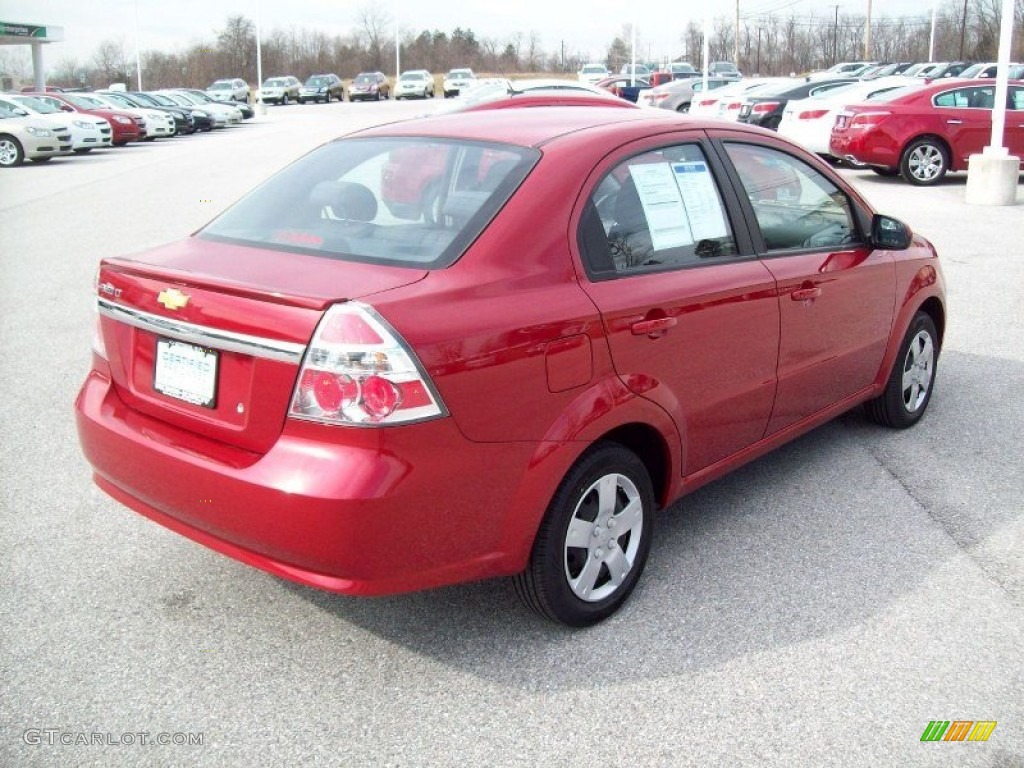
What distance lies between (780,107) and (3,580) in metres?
21.2

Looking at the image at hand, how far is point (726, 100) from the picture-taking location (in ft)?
79.6

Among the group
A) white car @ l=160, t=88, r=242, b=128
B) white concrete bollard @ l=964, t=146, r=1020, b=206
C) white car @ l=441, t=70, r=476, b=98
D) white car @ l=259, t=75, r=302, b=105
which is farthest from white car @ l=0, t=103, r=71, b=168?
white car @ l=259, t=75, r=302, b=105

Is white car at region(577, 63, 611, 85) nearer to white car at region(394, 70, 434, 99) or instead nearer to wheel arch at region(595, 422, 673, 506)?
white car at region(394, 70, 434, 99)

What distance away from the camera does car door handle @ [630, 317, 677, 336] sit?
3398 mm

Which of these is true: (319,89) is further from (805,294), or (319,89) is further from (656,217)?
(656,217)

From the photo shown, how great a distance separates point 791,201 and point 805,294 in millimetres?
455

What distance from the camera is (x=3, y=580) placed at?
3.74 metres

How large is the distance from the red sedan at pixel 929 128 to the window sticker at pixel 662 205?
13.7 m

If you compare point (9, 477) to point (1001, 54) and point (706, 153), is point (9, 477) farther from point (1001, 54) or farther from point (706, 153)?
point (1001, 54)

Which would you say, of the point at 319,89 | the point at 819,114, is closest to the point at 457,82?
the point at 319,89

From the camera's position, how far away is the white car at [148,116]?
1238 inches

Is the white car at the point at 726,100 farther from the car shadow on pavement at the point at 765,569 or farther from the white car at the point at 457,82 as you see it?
the white car at the point at 457,82

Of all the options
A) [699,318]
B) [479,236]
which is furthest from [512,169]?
[699,318]

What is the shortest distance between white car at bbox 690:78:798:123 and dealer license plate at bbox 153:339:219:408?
69.1ft
